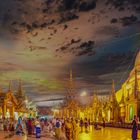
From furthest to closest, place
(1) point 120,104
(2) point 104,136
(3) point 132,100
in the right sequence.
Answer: (1) point 120,104 → (3) point 132,100 → (2) point 104,136

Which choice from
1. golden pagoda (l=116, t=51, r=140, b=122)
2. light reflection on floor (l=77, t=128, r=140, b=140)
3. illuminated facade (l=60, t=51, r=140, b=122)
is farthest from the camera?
illuminated facade (l=60, t=51, r=140, b=122)

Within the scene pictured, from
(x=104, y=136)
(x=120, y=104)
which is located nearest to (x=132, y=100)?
(x=120, y=104)

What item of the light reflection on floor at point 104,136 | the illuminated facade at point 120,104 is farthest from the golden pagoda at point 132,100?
the light reflection on floor at point 104,136

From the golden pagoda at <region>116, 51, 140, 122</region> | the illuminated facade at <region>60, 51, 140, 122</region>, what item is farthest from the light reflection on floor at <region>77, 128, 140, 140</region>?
the golden pagoda at <region>116, 51, 140, 122</region>

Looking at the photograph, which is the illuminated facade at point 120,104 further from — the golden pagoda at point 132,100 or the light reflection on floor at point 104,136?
the light reflection on floor at point 104,136

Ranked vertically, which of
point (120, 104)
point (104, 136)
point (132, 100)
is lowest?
point (104, 136)

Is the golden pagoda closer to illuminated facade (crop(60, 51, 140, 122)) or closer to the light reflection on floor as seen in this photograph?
illuminated facade (crop(60, 51, 140, 122))

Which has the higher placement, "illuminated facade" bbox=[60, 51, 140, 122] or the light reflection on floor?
"illuminated facade" bbox=[60, 51, 140, 122]

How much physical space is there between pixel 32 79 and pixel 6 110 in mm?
11094

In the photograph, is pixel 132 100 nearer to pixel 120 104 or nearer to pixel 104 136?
pixel 120 104

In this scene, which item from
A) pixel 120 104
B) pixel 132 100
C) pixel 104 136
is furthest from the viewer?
pixel 120 104

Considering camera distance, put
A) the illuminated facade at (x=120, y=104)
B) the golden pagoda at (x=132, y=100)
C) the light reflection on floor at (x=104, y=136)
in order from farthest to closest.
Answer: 1. the illuminated facade at (x=120, y=104)
2. the golden pagoda at (x=132, y=100)
3. the light reflection on floor at (x=104, y=136)

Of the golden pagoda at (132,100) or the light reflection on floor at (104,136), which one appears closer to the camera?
the light reflection on floor at (104,136)

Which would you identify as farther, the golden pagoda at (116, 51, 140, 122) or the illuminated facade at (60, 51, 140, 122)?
the illuminated facade at (60, 51, 140, 122)
